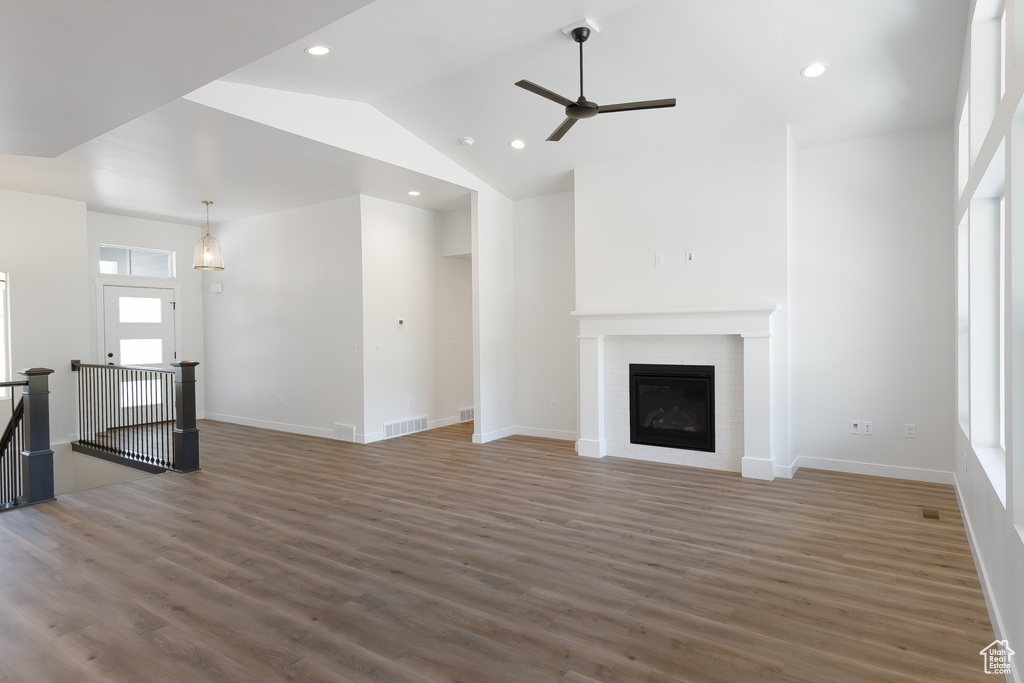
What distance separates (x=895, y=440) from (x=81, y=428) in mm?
8852

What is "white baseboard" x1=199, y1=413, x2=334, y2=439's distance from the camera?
24.0ft

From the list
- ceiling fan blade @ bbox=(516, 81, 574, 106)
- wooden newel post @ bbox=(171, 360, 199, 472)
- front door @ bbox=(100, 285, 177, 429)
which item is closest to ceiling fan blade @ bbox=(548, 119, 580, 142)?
ceiling fan blade @ bbox=(516, 81, 574, 106)

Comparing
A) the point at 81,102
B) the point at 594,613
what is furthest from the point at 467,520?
the point at 81,102

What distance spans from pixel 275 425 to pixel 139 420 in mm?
1813

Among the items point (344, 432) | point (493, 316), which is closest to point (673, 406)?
point (493, 316)

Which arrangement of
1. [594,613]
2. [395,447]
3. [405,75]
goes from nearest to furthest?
[594,613] → [405,75] → [395,447]

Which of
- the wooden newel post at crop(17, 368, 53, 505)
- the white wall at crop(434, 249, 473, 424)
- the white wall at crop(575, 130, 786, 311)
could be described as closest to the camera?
the wooden newel post at crop(17, 368, 53, 505)

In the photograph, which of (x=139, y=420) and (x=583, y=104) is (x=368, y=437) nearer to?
(x=139, y=420)

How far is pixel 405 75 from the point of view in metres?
4.71

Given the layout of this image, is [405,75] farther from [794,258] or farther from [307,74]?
[794,258]

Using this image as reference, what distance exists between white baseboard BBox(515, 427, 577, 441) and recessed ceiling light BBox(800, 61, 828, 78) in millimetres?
4340

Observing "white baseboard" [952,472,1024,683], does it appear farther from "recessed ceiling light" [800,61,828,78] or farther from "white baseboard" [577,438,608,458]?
"recessed ceiling light" [800,61,828,78]

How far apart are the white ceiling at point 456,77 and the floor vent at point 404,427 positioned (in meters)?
2.97

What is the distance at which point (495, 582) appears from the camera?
2.98 metres
